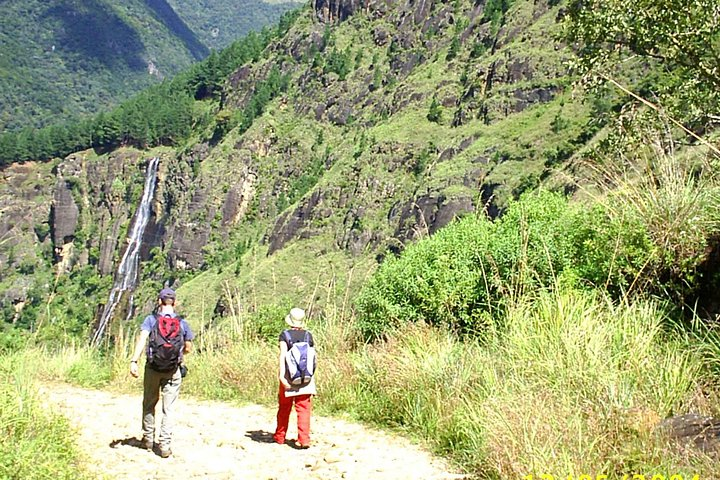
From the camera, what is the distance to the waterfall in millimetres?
83406

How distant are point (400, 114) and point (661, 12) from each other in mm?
69585

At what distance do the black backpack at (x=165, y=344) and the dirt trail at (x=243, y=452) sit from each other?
0.73 m

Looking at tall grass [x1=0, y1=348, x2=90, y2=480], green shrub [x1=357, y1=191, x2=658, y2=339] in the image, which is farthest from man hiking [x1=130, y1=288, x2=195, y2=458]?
green shrub [x1=357, y1=191, x2=658, y2=339]

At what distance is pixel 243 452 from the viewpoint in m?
5.72

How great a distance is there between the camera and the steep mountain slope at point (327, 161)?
55.4 m

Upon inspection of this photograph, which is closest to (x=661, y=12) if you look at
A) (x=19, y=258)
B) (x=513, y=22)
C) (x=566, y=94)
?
(x=566, y=94)

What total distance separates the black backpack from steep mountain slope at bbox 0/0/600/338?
111 ft

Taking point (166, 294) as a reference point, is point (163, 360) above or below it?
below

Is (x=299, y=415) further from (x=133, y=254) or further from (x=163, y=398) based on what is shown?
(x=133, y=254)

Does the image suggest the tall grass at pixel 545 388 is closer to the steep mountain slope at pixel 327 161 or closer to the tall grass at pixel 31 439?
the tall grass at pixel 31 439

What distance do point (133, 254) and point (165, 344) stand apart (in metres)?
96.1

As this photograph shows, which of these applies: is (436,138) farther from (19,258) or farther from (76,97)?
(76,97)

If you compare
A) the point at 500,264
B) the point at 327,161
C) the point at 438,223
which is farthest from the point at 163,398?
the point at 327,161

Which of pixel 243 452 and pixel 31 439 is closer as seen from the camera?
pixel 31 439
